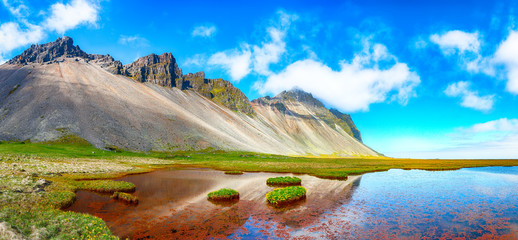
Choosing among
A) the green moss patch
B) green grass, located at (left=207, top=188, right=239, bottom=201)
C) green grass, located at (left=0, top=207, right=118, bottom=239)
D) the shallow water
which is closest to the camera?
green grass, located at (left=0, top=207, right=118, bottom=239)

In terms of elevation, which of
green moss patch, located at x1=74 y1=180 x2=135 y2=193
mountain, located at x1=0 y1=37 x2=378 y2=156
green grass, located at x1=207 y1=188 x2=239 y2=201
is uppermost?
mountain, located at x1=0 y1=37 x2=378 y2=156

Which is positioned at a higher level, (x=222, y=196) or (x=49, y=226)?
(x=49, y=226)

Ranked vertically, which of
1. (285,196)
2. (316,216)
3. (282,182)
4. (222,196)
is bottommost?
(222,196)

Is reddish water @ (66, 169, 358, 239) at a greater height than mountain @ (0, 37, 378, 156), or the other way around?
mountain @ (0, 37, 378, 156)

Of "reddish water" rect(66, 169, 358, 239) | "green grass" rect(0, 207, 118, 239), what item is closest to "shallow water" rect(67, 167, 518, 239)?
"reddish water" rect(66, 169, 358, 239)

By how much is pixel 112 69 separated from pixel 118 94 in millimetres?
71780

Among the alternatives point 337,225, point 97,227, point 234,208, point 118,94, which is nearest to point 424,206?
point 337,225

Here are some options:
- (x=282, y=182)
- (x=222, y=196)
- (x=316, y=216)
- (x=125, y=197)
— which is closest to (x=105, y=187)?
(x=125, y=197)

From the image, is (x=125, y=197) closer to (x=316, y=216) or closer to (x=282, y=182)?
(x=316, y=216)

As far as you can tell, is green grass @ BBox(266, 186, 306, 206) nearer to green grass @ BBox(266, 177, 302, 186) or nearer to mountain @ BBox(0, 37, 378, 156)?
green grass @ BBox(266, 177, 302, 186)

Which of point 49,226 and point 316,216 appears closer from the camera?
point 49,226

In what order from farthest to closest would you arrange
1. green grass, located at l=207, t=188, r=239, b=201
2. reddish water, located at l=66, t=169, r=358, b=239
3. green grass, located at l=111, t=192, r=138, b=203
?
1. green grass, located at l=207, t=188, r=239, b=201
2. green grass, located at l=111, t=192, r=138, b=203
3. reddish water, located at l=66, t=169, r=358, b=239

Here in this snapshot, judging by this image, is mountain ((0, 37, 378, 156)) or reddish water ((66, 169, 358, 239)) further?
mountain ((0, 37, 378, 156))

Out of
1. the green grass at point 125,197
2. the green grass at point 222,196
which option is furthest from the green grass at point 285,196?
the green grass at point 125,197
